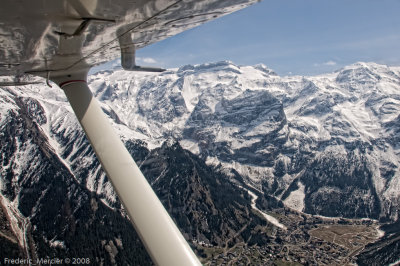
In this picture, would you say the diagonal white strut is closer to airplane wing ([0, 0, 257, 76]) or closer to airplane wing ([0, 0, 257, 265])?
airplane wing ([0, 0, 257, 265])

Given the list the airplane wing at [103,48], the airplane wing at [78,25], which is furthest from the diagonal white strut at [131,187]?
the airplane wing at [78,25]

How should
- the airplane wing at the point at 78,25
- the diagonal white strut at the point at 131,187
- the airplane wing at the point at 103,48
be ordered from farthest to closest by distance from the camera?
the diagonal white strut at the point at 131,187 < the airplane wing at the point at 103,48 < the airplane wing at the point at 78,25

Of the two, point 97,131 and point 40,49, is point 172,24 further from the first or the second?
point 97,131

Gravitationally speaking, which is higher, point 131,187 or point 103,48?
point 103,48

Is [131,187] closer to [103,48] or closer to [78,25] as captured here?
[103,48]

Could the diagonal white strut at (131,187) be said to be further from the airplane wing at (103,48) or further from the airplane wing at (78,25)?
the airplane wing at (78,25)

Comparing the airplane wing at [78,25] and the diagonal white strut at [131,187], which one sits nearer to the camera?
the airplane wing at [78,25]

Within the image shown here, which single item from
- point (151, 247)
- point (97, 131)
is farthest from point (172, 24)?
point (151, 247)

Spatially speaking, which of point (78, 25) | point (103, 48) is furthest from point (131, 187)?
point (78, 25)
